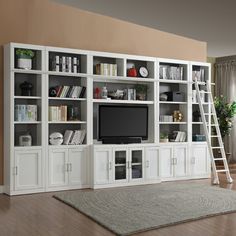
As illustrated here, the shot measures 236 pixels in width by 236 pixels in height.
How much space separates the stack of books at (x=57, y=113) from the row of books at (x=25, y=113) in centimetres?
25

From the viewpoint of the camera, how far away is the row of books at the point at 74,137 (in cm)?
647

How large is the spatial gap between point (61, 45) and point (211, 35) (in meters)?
3.23

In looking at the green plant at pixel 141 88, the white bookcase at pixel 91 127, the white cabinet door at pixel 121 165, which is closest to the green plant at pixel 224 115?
the white bookcase at pixel 91 127

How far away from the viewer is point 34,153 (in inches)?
241

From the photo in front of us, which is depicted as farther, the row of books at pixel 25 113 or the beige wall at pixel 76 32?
the beige wall at pixel 76 32

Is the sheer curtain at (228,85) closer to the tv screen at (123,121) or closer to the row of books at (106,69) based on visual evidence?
the tv screen at (123,121)

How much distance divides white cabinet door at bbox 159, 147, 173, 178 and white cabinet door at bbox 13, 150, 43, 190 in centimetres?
226

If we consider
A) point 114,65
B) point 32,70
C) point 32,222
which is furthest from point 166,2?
point 32,222

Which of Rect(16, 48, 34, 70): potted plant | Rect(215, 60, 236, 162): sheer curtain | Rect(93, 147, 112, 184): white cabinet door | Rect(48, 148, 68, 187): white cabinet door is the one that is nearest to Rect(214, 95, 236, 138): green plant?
Rect(215, 60, 236, 162): sheer curtain

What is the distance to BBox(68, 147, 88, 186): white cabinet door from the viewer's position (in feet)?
21.1

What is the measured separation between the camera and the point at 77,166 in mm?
6484

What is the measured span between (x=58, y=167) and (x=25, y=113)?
975mm

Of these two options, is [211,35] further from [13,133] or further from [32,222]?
[32,222]

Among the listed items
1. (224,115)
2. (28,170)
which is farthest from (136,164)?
(224,115)
